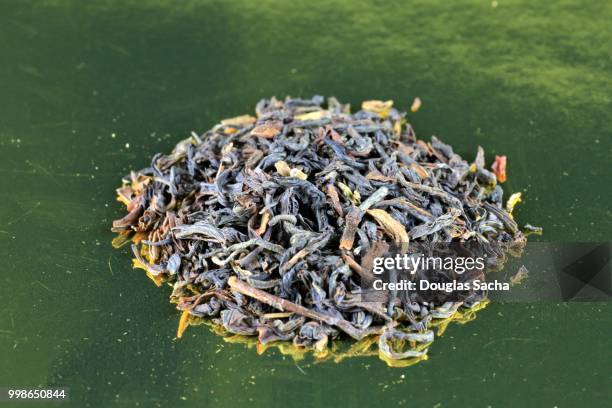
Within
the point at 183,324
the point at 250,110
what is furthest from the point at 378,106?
the point at 183,324

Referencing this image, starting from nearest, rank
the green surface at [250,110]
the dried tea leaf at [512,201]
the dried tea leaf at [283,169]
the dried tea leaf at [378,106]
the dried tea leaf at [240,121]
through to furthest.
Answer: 1. the green surface at [250,110]
2. the dried tea leaf at [283,169]
3. the dried tea leaf at [512,201]
4. the dried tea leaf at [240,121]
5. the dried tea leaf at [378,106]

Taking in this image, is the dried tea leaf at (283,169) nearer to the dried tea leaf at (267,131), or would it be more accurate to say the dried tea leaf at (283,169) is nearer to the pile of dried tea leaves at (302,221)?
the pile of dried tea leaves at (302,221)

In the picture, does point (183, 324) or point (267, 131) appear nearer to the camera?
point (183, 324)

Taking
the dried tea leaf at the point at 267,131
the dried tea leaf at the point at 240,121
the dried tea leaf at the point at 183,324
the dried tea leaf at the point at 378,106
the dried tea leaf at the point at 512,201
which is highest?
the dried tea leaf at the point at 267,131

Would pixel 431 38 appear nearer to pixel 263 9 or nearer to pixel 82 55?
pixel 263 9

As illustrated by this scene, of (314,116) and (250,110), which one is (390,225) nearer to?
(314,116)

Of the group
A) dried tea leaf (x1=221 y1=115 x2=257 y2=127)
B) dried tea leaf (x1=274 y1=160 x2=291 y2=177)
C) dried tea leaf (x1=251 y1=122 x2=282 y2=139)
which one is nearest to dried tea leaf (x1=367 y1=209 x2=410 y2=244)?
dried tea leaf (x1=274 y1=160 x2=291 y2=177)

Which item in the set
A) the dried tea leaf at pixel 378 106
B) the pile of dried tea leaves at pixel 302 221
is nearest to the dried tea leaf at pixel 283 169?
the pile of dried tea leaves at pixel 302 221
